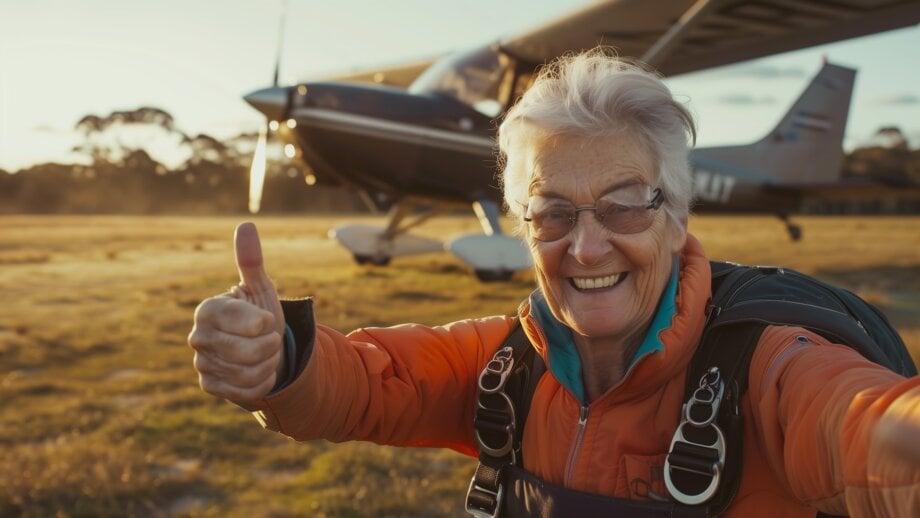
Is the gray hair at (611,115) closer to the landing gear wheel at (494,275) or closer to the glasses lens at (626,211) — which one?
the glasses lens at (626,211)

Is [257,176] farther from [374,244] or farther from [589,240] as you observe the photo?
[589,240]

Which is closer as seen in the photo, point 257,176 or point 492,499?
point 492,499

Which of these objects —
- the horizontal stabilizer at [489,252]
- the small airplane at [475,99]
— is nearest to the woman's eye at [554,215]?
the small airplane at [475,99]

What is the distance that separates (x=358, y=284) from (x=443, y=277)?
157cm

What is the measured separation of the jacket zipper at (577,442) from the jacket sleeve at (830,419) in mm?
348

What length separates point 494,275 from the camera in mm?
10586

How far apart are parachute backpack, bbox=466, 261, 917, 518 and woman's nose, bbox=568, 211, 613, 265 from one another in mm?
257

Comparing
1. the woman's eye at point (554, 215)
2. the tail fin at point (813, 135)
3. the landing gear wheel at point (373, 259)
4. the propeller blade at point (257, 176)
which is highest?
the tail fin at point (813, 135)

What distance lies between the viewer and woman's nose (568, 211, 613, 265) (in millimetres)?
1669

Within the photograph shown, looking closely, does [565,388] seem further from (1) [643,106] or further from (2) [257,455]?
(2) [257,455]

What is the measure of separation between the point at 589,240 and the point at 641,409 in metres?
0.37

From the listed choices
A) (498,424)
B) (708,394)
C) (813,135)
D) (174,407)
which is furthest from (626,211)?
(813,135)

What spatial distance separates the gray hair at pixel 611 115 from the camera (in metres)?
1.65

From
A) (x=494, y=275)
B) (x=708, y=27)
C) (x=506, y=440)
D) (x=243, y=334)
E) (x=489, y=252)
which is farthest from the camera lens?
(x=494, y=275)
